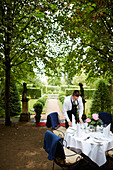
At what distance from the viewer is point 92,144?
3363mm

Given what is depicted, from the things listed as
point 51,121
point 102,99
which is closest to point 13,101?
point 51,121

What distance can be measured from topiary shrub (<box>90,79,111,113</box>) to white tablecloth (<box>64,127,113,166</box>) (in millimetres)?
5612

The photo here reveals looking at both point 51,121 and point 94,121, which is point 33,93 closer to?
point 51,121

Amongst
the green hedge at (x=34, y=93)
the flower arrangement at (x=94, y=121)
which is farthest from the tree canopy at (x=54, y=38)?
the green hedge at (x=34, y=93)

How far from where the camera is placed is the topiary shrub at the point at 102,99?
913 cm

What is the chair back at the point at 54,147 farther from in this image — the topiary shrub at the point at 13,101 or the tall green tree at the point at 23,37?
the topiary shrub at the point at 13,101

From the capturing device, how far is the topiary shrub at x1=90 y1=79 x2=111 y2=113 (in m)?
9.13

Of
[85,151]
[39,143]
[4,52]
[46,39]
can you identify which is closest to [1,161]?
[39,143]

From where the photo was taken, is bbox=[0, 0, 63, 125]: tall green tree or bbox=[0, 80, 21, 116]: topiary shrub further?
bbox=[0, 80, 21, 116]: topiary shrub

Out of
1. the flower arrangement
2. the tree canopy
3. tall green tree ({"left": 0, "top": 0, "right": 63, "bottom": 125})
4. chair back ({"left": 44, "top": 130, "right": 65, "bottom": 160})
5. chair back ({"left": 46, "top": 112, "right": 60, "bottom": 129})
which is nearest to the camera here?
chair back ({"left": 44, "top": 130, "right": 65, "bottom": 160})

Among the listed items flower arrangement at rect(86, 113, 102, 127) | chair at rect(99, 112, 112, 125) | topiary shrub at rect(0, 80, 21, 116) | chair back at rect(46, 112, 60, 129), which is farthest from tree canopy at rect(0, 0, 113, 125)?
flower arrangement at rect(86, 113, 102, 127)

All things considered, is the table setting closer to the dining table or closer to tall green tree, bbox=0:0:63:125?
the dining table

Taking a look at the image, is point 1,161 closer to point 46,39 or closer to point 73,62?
point 73,62

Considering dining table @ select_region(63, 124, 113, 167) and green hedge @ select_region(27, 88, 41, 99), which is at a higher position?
green hedge @ select_region(27, 88, 41, 99)
